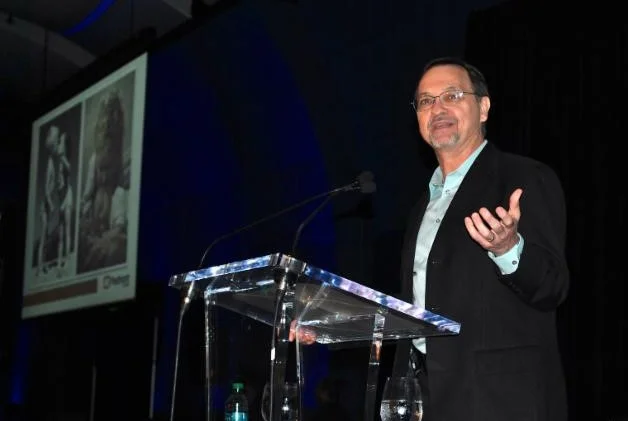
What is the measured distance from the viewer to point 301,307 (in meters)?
1.84

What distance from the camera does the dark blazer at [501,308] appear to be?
1.80 metres

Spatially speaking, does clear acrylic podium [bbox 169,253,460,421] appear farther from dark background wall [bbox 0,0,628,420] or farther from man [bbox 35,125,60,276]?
man [bbox 35,125,60,276]

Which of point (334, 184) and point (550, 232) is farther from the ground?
point (334, 184)

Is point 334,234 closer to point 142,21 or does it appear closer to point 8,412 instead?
point 142,21

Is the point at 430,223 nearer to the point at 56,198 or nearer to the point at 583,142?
the point at 583,142

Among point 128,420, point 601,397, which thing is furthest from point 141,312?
point 601,397

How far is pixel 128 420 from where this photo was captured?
23.0 feet

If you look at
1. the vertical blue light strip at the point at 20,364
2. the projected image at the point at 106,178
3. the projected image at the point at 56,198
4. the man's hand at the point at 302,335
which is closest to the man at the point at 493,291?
the man's hand at the point at 302,335

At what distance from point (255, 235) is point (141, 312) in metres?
1.60

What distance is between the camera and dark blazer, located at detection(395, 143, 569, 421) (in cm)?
180

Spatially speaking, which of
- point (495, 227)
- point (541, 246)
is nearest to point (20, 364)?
point (541, 246)

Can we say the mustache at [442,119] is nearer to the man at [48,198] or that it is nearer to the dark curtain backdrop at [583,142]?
the dark curtain backdrop at [583,142]

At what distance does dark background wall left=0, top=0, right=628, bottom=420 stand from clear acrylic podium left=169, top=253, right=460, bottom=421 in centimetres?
7

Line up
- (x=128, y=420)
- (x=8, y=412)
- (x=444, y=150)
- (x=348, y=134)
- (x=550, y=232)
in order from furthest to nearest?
(x=8, y=412) → (x=128, y=420) → (x=348, y=134) → (x=444, y=150) → (x=550, y=232)
